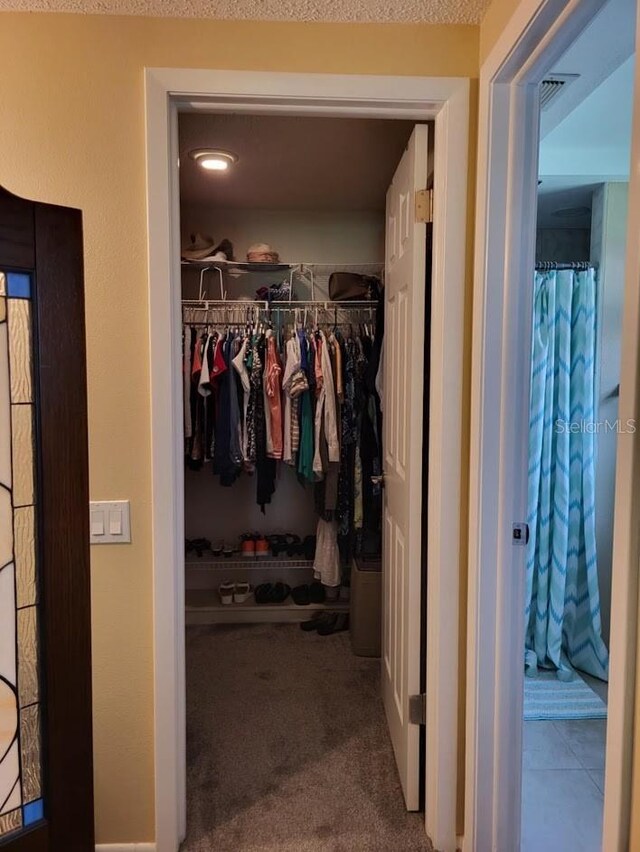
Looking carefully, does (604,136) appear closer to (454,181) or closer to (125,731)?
(454,181)

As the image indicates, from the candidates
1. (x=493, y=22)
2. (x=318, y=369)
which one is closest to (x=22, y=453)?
(x=493, y=22)

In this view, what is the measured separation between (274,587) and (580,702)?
166 cm

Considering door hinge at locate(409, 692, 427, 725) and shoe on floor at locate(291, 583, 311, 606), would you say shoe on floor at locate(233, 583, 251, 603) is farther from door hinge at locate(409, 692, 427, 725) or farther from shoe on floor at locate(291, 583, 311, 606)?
door hinge at locate(409, 692, 427, 725)

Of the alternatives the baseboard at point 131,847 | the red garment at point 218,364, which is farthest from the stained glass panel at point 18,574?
the red garment at point 218,364

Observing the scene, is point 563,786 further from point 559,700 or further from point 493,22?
point 493,22

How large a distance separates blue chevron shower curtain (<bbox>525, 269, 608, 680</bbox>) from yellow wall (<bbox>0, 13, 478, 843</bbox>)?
128cm

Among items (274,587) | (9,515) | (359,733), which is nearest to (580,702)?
(359,733)

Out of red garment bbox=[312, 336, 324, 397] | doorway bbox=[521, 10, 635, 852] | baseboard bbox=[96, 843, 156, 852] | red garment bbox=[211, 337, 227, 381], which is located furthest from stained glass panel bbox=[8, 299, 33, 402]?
doorway bbox=[521, 10, 635, 852]

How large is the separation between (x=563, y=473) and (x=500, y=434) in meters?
1.18

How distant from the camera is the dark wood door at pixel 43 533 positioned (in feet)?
2.98

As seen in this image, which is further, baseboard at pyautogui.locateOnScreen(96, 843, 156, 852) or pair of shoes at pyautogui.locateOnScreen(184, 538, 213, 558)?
pair of shoes at pyautogui.locateOnScreen(184, 538, 213, 558)

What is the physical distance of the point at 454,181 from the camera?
1.45m

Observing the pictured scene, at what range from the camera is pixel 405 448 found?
1.71 m

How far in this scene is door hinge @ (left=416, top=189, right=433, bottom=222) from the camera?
1.55 m
